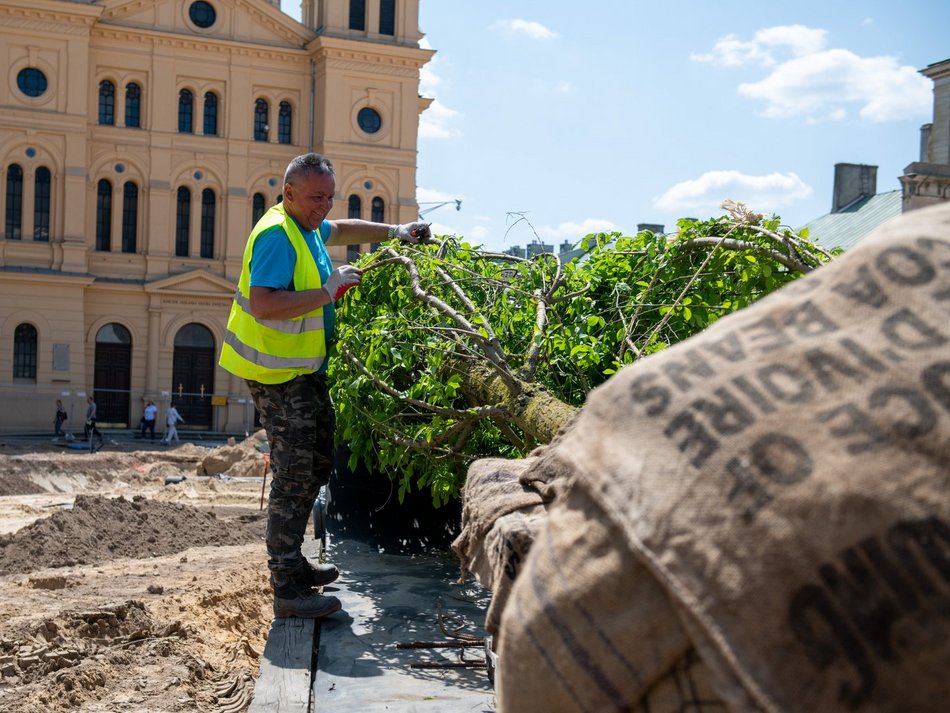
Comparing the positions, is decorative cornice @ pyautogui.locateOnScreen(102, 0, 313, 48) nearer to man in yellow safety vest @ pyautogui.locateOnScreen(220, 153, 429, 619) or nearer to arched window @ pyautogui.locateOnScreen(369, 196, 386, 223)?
arched window @ pyautogui.locateOnScreen(369, 196, 386, 223)

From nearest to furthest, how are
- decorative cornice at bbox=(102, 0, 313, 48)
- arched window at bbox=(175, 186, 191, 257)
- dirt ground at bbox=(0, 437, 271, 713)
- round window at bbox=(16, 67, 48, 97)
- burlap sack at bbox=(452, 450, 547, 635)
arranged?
burlap sack at bbox=(452, 450, 547, 635)
dirt ground at bbox=(0, 437, 271, 713)
round window at bbox=(16, 67, 48, 97)
decorative cornice at bbox=(102, 0, 313, 48)
arched window at bbox=(175, 186, 191, 257)

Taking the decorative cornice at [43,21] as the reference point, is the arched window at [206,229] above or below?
below

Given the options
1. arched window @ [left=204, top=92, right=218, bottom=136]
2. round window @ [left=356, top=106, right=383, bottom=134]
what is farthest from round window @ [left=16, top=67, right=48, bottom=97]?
round window @ [left=356, top=106, right=383, bottom=134]

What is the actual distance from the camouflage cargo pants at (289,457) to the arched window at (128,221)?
39.1 meters

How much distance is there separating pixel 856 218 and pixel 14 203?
98.0 feet

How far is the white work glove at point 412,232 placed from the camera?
5746mm

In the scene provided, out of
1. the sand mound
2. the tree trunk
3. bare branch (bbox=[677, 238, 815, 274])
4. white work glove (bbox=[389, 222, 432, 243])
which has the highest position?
white work glove (bbox=[389, 222, 432, 243])

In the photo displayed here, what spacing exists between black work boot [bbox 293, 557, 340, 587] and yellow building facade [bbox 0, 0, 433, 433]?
1419 inches

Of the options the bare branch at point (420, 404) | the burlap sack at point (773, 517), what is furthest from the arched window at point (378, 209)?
the burlap sack at point (773, 517)

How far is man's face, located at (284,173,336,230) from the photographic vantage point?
4926mm

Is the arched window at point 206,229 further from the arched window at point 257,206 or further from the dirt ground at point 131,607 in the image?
the dirt ground at point 131,607

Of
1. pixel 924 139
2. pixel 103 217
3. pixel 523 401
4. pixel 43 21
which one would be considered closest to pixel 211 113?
pixel 103 217

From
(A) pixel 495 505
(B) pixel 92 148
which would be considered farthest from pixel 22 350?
(A) pixel 495 505

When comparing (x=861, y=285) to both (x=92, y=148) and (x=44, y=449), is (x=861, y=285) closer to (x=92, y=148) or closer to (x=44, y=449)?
(x=44, y=449)
